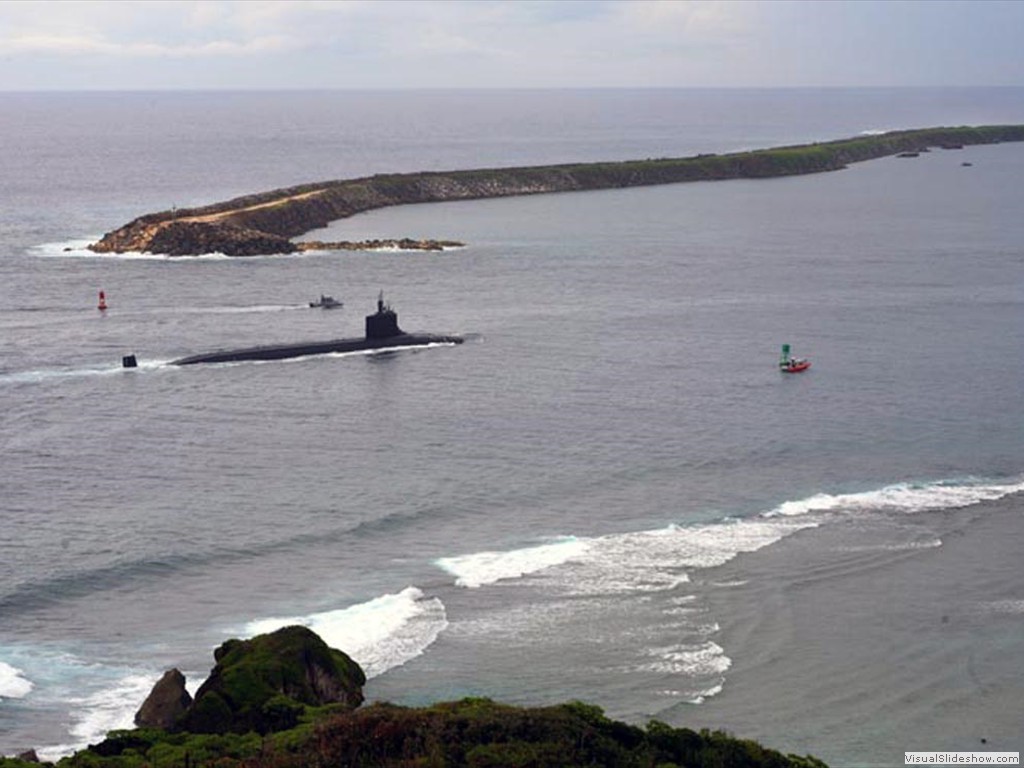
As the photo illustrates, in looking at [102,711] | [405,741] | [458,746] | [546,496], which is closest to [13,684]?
[102,711]

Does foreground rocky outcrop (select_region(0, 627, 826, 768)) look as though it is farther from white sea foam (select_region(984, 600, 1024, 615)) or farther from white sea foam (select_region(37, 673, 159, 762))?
white sea foam (select_region(984, 600, 1024, 615))

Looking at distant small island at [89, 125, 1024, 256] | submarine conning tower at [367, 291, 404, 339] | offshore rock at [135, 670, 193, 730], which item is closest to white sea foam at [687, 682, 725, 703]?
offshore rock at [135, 670, 193, 730]

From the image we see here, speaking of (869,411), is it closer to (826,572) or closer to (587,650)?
(826,572)

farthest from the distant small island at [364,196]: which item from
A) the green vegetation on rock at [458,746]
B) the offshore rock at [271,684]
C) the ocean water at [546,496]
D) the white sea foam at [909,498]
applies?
the green vegetation on rock at [458,746]

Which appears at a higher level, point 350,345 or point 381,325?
point 381,325

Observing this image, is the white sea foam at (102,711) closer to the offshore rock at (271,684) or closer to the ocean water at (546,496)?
the ocean water at (546,496)

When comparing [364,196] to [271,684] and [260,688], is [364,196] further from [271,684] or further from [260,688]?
[260,688]
